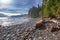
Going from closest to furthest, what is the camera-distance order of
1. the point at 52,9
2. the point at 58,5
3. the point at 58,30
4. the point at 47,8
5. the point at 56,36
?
the point at 56,36 → the point at 58,30 → the point at 58,5 → the point at 52,9 → the point at 47,8

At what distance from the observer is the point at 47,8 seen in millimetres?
21031

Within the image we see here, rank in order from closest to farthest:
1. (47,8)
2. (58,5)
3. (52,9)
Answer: (58,5) → (52,9) → (47,8)

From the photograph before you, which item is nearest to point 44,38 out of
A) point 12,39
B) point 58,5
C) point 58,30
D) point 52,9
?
point 58,30

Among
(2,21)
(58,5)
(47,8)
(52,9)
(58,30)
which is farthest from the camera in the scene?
(47,8)

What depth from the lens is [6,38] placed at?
8.54 meters

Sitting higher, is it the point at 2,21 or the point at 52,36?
the point at 52,36

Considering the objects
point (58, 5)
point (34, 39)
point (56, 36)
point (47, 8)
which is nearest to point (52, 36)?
point (56, 36)

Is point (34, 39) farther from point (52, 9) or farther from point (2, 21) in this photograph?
point (52, 9)

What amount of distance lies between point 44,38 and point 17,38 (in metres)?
1.57

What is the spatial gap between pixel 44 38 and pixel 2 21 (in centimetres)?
914

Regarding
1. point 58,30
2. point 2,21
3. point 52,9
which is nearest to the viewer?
point 58,30

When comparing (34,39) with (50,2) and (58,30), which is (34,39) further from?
(50,2)

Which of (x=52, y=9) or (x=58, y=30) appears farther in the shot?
(x=52, y=9)

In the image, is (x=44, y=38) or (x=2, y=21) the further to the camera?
(x=2, y=21)
